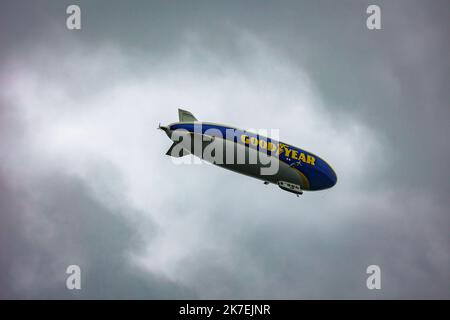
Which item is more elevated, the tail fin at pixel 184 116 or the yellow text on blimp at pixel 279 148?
the tail fin at pixel 184 116

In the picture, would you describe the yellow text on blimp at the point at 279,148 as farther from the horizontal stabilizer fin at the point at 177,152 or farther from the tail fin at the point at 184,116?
the tail fin at the point at 184,116

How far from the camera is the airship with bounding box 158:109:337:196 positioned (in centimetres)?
8656

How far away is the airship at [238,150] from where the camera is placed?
86.6 metres

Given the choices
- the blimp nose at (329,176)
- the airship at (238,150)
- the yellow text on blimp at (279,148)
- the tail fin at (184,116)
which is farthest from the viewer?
the blimp nose at (329,176)

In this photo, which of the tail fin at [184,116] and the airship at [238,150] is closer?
the airship at [238,150]

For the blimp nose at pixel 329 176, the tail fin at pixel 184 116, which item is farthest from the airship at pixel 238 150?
the blimp nose at pixel 329 176

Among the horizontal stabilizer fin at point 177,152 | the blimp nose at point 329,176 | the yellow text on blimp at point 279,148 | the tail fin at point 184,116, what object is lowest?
the blimp nose at point 329,176

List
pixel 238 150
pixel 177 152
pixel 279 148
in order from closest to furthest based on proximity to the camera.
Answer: pixel 238 150 → pixel 177 152 → pixel 279 148

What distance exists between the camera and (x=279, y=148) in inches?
3600

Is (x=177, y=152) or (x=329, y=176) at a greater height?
(x=177, y=152)

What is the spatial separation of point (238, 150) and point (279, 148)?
8.24 metres

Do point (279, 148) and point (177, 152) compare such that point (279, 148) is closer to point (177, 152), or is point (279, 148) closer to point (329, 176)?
point (329, 176)

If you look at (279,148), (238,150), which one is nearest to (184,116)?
(238,150)
